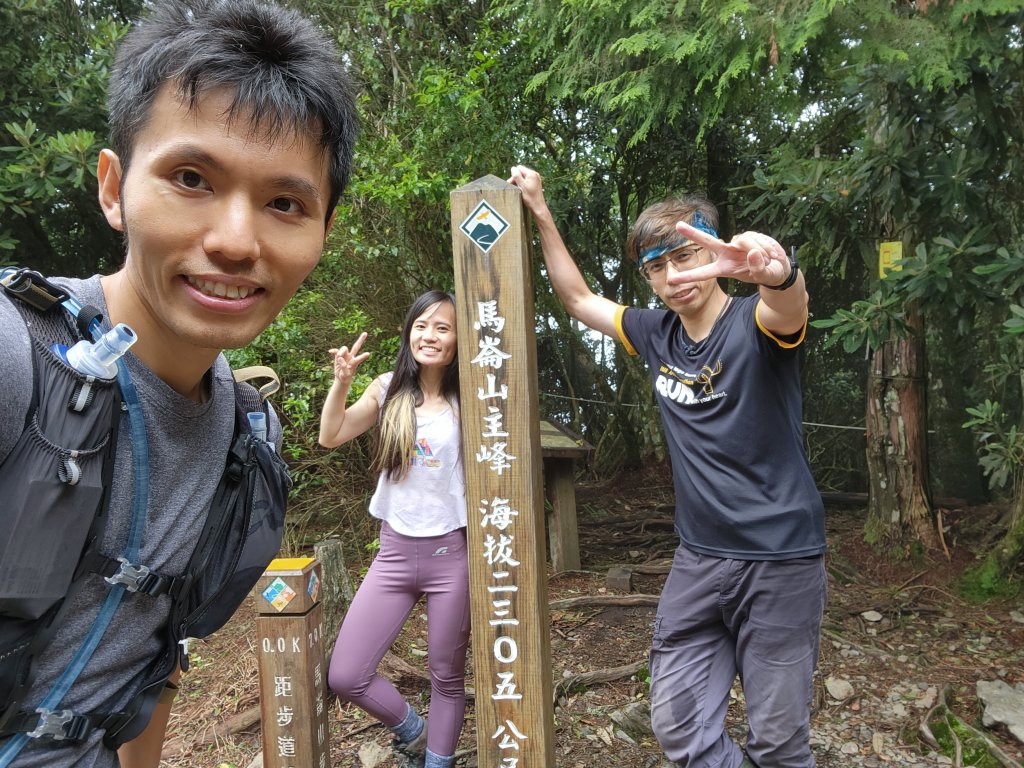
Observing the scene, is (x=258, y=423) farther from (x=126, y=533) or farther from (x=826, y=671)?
(x=826, y=671)

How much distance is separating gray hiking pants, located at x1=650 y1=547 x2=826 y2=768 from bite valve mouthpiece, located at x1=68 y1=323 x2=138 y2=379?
1.88 m

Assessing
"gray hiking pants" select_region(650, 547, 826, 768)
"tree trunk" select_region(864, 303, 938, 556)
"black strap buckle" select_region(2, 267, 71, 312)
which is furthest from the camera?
"tree trunk" select_region(864, 303, 938, 556)

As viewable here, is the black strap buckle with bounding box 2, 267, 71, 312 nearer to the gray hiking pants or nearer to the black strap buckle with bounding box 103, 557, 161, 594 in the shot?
the black strap buckle with bounding box 103, 557, 161, 594

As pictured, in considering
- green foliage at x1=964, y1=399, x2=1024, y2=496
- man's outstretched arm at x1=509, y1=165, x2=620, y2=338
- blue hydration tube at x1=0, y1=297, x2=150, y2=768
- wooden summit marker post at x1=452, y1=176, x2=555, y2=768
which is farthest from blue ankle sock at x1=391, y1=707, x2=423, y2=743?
green foliage at x1=964, y1=399, x2=1024, y2=496

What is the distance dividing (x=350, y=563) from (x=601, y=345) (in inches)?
219

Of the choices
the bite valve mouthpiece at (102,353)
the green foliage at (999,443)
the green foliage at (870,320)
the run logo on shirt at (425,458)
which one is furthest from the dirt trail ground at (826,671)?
the bite valve mouthpiece at (102,353)

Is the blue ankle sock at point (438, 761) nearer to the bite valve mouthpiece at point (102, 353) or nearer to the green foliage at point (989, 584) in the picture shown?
the bite valve mouthpiece at point (102, 353)

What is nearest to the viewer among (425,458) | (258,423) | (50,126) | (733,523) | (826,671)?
(258,423)

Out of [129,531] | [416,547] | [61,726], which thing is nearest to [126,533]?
[129,531]

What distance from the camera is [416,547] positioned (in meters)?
2.59

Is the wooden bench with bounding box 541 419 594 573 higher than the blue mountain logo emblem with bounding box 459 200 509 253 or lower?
lower

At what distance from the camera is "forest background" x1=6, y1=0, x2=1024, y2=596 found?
9.00 ft

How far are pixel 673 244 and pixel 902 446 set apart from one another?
377 centimetres

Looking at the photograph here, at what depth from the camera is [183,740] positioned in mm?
3248
